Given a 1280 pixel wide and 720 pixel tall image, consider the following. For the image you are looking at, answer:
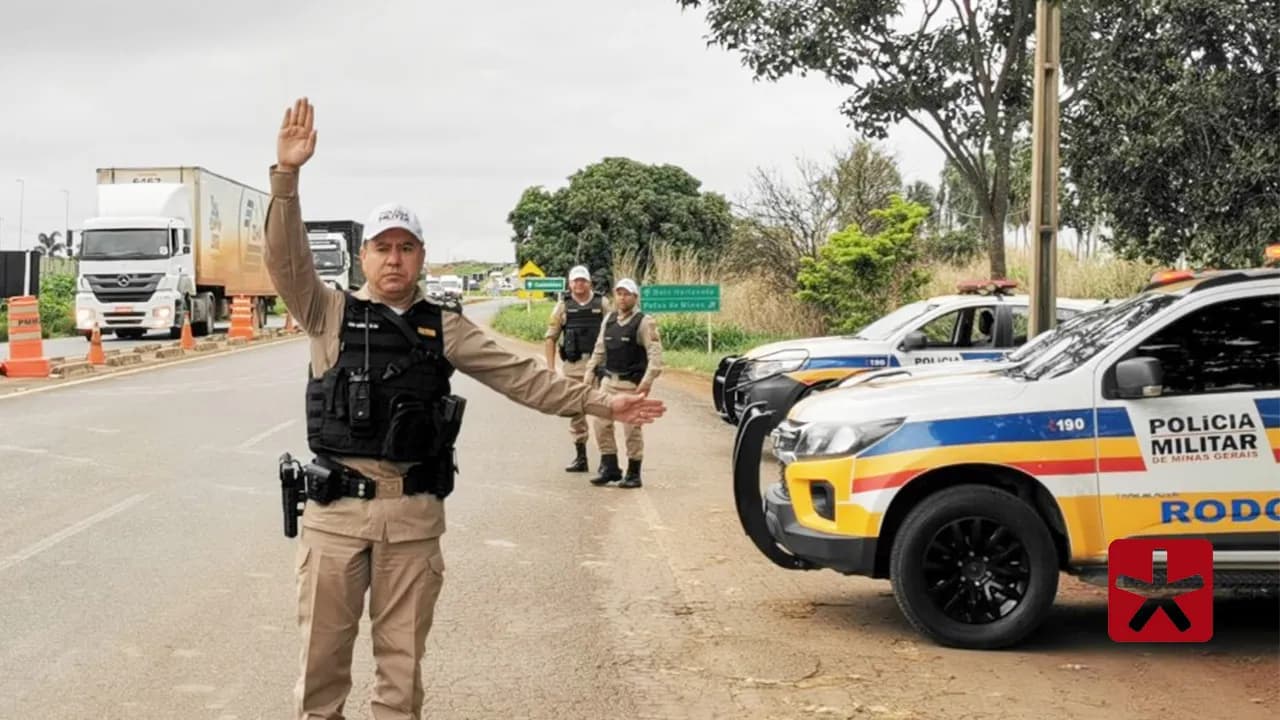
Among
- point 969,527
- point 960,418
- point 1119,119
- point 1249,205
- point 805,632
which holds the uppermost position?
point 1119,119

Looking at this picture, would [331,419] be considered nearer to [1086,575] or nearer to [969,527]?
[969,527]

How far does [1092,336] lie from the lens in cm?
744

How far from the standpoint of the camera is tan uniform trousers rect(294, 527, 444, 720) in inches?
178

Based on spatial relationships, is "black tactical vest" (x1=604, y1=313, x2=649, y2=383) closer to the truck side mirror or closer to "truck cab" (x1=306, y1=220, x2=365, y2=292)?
the truck side mirror

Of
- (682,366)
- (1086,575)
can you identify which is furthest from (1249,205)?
(1086,575)

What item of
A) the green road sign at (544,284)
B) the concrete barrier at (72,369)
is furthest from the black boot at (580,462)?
the green road sign at (544,284)

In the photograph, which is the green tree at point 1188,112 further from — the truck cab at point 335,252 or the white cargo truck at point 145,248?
the truck cab at point 335,252

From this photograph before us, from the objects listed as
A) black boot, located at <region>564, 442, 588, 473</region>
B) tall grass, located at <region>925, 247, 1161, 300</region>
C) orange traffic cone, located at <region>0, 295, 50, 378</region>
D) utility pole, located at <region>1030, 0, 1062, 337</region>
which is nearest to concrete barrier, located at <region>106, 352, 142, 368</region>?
orange traffic cone, located at <region>0, 295, 50, 378</region>

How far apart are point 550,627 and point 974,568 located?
207 cm

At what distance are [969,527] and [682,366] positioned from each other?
2120 centimetres

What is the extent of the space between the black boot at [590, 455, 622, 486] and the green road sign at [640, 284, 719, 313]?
1707 cm

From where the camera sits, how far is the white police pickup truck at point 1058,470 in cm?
675

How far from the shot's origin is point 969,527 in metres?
6.91

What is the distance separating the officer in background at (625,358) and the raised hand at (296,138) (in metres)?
7.65
